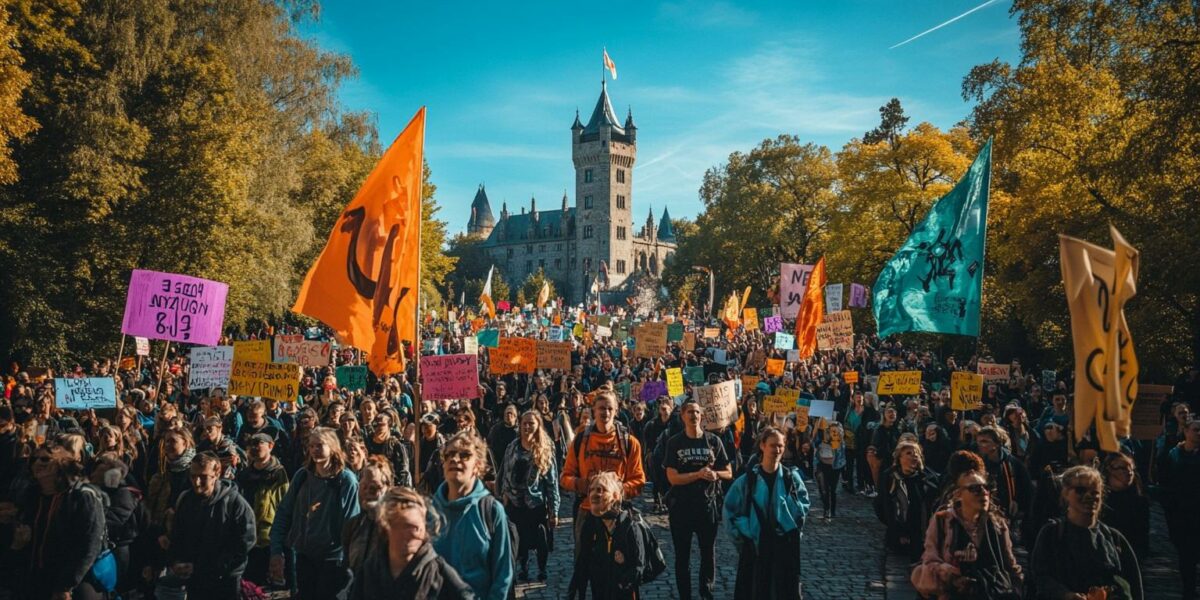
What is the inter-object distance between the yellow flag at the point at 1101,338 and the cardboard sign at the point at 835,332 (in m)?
13.2

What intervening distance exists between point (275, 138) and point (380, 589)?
2915cm

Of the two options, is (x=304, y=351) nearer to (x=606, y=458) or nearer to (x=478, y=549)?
(x=606, y=458)

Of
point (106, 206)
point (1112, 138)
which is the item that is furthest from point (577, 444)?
point (106, 206)

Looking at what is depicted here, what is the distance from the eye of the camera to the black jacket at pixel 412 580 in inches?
139

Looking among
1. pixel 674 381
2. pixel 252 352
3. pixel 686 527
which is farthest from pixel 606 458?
pixel 674 381

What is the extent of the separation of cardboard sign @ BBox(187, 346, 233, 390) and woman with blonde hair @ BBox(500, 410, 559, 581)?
782 centimetres

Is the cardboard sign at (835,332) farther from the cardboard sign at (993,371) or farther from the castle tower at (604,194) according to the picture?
the castle tower at (604,194)

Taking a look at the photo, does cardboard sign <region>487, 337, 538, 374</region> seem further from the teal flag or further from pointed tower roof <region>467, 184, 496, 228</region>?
pointed tower roof <region>467, 184, 496, 228</region>

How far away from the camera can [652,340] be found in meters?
20.7

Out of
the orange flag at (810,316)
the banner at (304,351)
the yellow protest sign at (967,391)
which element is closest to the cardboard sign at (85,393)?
the banner at (304,351)

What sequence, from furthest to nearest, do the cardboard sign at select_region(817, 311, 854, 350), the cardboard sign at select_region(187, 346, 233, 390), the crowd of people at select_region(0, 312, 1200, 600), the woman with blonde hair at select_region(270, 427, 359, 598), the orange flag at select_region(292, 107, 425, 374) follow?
the cardboard sign at select_region(817, 311, 854, 350) < the cardboard sign at select_region(187, 346, 233, 390) < the orange flag at select_region(292, 107, 425, 374) < the woman with blonde hair at select_region(270, 427, 359, 598) < the crowd of people at select_region(0, 312, 1200, 600)

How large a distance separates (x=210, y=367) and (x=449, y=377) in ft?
15.0

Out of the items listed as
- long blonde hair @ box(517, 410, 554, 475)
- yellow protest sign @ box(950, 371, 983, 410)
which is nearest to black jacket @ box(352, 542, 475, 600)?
long blonde hair @ box(517, 410, 554, 475)

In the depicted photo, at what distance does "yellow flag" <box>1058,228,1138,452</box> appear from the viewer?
4.53 meters
